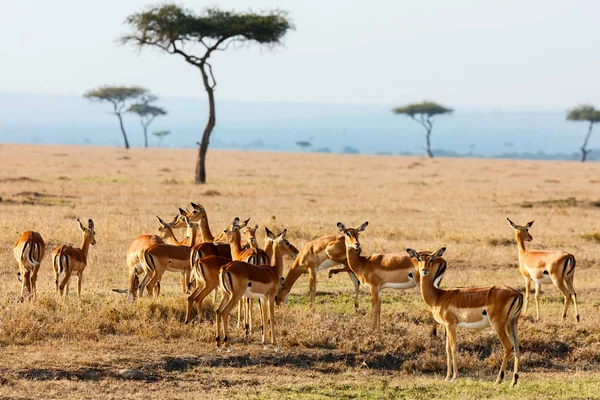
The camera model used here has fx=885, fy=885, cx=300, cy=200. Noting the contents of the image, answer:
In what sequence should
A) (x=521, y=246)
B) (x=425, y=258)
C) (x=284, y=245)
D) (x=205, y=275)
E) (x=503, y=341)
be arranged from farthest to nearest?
(x=521, y=246) < (x=284, y=245) < (x=205, y=275) < (x=425, y=258) < (x=503, y=341)

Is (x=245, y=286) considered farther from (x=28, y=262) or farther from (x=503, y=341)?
(x=28, y=262)

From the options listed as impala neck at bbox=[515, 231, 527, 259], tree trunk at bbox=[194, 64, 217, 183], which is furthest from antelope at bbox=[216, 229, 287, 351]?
tree trunk at bbox=[194, 64, 217, 183]

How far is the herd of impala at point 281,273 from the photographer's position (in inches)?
332

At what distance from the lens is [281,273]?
10055mm

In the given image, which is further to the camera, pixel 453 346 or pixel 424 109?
pixel 424 109

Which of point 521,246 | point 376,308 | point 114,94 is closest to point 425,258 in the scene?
point 376,308

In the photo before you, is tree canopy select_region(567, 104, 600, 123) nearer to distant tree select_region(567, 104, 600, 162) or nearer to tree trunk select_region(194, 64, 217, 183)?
distant tree select_region(567, 104, 600, 162)

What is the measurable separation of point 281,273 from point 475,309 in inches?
99.6

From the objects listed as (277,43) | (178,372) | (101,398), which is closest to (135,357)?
(178,372)

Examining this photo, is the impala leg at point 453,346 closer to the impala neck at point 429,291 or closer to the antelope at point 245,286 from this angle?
the impala neck at point 429,291

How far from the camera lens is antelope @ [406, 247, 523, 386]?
823cm

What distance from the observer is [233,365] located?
344 inches

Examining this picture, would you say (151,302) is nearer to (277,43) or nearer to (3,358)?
(3,358)

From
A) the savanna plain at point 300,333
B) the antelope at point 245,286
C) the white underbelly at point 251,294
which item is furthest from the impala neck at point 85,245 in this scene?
the white underbelly at point 251,294
